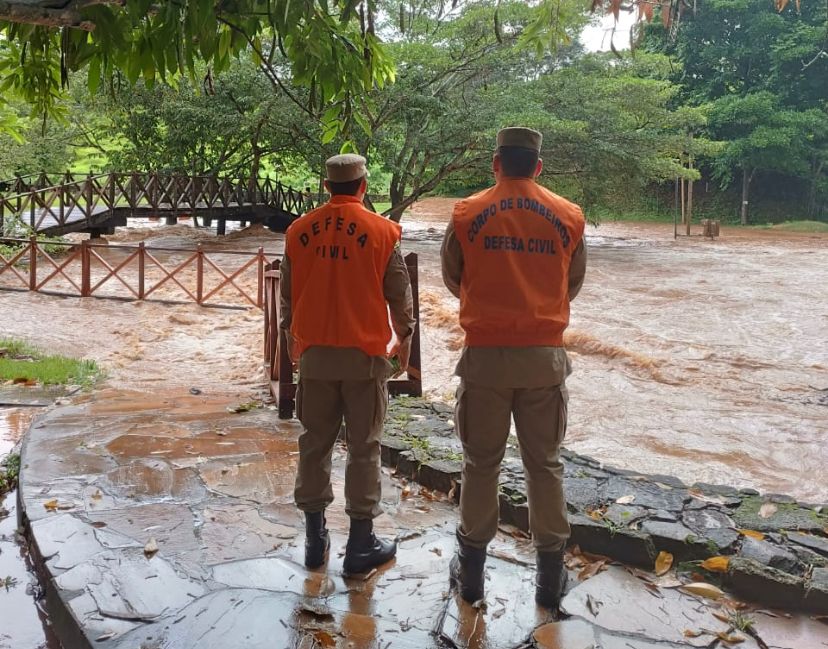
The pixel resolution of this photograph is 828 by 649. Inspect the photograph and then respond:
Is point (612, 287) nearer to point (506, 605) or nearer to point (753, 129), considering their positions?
point (506, 605)

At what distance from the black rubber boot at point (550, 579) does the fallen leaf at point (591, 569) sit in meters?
0.26

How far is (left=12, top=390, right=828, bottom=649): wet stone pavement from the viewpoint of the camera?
267 centimetres

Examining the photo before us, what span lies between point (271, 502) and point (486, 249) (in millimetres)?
1803

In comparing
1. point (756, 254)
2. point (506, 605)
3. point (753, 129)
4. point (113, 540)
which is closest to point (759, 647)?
point (506, 605)

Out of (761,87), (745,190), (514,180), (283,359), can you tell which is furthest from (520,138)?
(745,190)

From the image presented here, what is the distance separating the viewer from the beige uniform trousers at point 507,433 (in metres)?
2.73

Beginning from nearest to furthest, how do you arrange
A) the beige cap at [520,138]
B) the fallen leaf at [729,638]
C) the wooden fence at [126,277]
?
the fallen leaf at [729,638] < the beige cap at [520,138] < the wooden fence at [126,277]

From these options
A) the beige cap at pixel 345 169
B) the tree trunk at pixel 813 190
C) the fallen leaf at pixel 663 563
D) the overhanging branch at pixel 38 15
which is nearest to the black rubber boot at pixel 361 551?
the fallen leaf at pixel 663 563

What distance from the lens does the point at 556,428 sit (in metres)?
2.75

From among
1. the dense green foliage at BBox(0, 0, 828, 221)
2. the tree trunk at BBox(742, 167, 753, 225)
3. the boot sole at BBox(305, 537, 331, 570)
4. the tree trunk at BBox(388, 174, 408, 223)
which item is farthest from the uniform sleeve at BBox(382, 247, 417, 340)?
the tree trunk at BBox(742, 167, 753, 225)

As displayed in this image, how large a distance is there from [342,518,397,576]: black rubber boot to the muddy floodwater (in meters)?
3.76

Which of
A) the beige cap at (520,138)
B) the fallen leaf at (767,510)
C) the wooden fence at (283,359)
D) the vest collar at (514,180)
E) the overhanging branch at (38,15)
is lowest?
the fallen leaf at (767,510)

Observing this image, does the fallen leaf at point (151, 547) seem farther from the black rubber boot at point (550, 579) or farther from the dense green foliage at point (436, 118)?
the dense green foliage at point (436, 118)

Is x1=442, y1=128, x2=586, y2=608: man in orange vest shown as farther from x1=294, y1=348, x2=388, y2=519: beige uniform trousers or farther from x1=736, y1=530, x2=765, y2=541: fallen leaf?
x1=736, y1=530, x2=765, y2=541: fallen leaf
